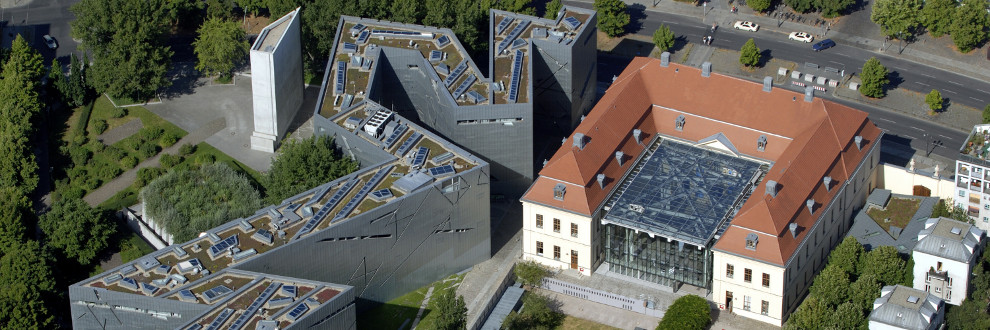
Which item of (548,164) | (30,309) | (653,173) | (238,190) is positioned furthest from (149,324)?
(653,173)

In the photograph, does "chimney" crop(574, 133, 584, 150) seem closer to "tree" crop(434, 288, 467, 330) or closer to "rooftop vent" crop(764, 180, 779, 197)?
"rooftop vent" crop(764, 180, 779, 197)

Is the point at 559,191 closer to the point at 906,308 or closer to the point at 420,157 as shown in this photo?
the point at 420,157

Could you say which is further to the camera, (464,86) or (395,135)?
(464,86)

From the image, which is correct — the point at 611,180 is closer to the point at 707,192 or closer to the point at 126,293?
the point at 707,192

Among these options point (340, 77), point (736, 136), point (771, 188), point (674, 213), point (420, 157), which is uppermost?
point (340, 77)

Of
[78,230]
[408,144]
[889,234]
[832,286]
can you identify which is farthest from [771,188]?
[78,230]

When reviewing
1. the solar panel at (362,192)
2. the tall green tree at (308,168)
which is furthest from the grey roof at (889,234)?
the tall green tree at (308,168)

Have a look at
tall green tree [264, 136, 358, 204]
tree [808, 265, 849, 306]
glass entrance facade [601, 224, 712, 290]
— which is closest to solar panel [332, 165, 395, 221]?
tall green tree [264, 136, 358, 204]
